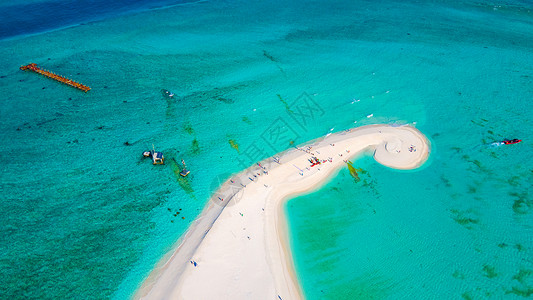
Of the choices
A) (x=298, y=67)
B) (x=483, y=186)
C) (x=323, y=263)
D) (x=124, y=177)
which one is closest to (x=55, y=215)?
(x=124, y=177)

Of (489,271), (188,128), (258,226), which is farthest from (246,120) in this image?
(489,271)

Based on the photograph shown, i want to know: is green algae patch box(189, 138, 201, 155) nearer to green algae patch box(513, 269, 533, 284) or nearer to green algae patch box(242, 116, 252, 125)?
green algae patch box(242, 116, 252, 125)

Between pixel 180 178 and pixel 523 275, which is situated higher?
pixel 180 178

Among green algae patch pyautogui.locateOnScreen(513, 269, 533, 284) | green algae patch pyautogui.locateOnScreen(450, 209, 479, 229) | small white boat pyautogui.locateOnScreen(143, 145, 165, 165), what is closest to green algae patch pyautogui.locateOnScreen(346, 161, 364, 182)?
green algae patch pyautogui.locateOnScreen(450, 209, 479, 229)

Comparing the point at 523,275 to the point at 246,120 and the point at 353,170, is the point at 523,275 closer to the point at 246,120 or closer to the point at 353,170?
the point at 353,170

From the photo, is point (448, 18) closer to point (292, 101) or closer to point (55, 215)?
point (292, 101)

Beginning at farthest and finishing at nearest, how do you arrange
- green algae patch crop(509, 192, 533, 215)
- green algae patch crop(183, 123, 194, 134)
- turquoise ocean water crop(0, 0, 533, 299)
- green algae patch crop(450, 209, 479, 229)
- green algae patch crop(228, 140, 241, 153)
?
green algae patch crop(183, 123, 194, 134) → green algae patch crop(228, 140, 241, 153) → green algae patch crop(509, 192, 533, 215) → green algae patch crop(450, 209, 479, 229) → turquoise ocean water crop(0, 0, 533, 299)
